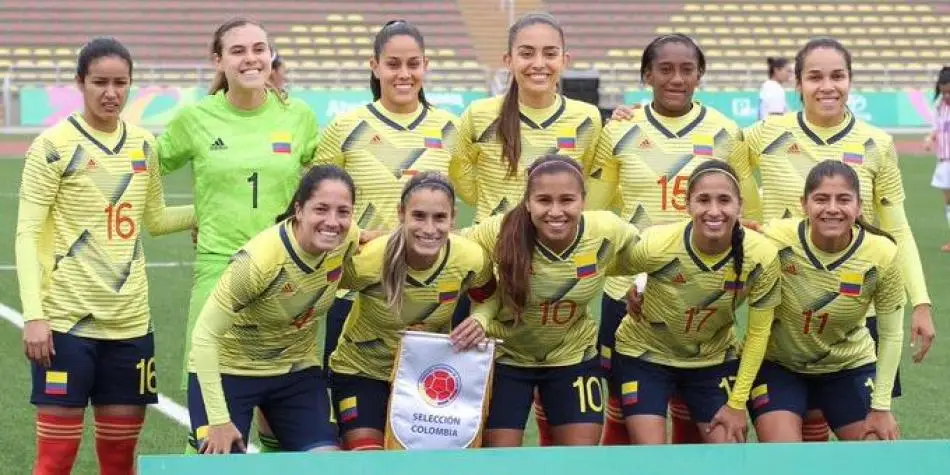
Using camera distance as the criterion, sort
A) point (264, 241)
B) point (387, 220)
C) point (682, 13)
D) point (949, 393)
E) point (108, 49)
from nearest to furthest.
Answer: point (264, 241) < point (108, 49) < point (387, 220) < point (949, 393) < point (682, 13)

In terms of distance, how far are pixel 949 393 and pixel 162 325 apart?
5012 millimetres

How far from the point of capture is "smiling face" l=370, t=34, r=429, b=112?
238 inches

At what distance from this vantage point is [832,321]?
5742 mm

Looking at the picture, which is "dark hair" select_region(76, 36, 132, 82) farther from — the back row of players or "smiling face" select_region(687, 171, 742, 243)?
"smiling face" select_region(687, 171, 742, 243)

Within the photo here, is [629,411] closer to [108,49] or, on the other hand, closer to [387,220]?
[387,220]

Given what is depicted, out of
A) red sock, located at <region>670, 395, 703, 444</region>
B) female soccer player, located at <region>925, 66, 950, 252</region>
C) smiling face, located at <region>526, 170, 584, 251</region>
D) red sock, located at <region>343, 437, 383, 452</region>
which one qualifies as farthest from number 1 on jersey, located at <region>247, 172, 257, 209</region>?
female soccer player, located at <region>925, 66, 950, 252</region>

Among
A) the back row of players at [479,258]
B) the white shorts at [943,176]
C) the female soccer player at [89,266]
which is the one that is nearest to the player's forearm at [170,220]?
the back row of players at [479,258]

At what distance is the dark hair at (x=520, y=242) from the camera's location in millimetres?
5469

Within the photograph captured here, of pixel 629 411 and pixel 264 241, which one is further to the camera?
pixel 629 411

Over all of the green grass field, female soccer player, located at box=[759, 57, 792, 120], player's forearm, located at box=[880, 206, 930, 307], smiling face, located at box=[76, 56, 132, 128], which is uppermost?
female soccer player, located at box=[759, 57, 792, 120]

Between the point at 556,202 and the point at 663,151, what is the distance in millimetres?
887

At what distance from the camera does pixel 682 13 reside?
123ft

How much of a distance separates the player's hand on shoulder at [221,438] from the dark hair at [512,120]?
1.64 meters

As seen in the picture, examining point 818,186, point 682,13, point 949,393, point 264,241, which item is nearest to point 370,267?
point 264,241
